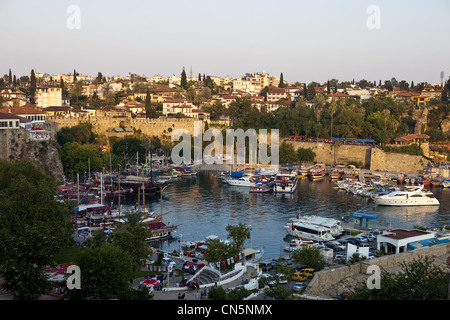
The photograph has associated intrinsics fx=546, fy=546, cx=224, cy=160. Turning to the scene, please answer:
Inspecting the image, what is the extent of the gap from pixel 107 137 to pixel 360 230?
2712cm

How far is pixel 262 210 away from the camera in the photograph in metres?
28.8

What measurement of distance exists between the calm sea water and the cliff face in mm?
6621

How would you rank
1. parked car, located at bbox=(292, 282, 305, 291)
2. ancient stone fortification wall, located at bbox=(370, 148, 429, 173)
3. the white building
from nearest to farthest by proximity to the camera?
1. parked car, located at bbox=(292, 282, 305, 291)
2. the white building
3. ancient stone fortification wall, located at bbox=(370, 148, 429, 173)

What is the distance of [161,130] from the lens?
48.6 metres

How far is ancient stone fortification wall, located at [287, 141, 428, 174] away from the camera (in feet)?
135

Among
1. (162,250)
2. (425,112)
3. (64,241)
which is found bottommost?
(162,250)

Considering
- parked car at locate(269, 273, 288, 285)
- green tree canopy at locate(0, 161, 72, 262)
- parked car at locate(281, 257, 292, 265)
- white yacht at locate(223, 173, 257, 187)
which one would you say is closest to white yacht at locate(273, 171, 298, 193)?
white yacht at locate(223, 173, 257, 187)

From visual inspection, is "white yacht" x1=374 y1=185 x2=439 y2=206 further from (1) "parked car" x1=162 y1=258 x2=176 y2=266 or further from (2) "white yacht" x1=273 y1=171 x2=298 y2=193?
(1) "parked car" x1=162 y1=258 x2=176 y2=266

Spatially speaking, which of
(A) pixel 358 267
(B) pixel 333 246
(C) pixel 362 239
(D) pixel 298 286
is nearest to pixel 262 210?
(C) pixel 362 239

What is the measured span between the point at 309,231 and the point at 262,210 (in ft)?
19.9

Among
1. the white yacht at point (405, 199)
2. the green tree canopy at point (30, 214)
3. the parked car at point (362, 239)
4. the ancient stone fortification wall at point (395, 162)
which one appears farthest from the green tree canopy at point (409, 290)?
the ancient stone fortification wall at point (395, 162)
